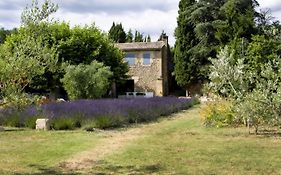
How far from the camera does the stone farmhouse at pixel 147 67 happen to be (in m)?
47.2

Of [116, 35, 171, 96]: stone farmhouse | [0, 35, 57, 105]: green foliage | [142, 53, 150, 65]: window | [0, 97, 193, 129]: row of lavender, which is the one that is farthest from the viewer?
[142, 53, 150, 65]: window

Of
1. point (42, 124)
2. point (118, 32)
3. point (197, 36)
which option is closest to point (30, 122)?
point (42, 124)

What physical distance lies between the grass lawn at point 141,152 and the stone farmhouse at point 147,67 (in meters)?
32.9

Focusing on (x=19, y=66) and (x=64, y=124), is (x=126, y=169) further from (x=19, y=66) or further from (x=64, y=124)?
(x=64, y=124)

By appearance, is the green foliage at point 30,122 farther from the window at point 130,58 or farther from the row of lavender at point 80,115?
the window at point 130,58

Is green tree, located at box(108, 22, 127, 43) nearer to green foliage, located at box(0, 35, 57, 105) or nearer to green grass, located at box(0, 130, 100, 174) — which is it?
green grass, located at box(0, 130, 100, 174)

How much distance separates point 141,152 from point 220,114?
5.69 meters

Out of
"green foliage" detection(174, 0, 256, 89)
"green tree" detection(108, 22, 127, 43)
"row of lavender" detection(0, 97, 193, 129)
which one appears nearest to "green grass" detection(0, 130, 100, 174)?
"row of lavender" detection(0, 97, 193, 129)

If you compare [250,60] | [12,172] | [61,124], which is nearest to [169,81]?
[250,60]

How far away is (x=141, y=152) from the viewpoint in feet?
32.4

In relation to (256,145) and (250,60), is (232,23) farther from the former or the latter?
(256,145)

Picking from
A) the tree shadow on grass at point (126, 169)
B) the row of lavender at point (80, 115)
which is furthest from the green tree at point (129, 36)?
the tree shadow on grass at point (126, 169)

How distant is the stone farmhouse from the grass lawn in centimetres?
3288

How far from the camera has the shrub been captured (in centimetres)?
1455
